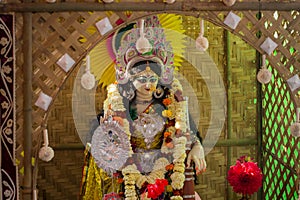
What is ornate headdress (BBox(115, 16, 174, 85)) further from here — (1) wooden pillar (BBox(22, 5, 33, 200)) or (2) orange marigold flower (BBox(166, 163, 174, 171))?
(1) wooden pillar (BBox(22, 5, 33, 200))

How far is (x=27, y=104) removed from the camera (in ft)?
18.1

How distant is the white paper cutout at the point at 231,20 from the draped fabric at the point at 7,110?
1820 millimetres

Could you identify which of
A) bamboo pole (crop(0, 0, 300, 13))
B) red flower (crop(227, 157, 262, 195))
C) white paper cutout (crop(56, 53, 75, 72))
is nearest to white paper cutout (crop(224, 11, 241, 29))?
bamboo pole (crop(0, 0, 300, 13))

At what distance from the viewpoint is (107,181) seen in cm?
671

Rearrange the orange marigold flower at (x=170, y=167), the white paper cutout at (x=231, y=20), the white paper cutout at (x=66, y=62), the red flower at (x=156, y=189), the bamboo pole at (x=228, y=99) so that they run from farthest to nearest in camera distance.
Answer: the bamboo pole at (x=228, y=99) < the orange marigold flower at (x=170, y=167) < the red flower at (x=156, y=189) < the white paper cutout at (x=231, y=20) < the white paper cutout at (x=66, y=62)

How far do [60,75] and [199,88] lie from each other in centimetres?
293

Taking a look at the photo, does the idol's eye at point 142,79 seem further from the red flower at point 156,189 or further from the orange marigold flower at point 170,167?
the red flower at point 156,189

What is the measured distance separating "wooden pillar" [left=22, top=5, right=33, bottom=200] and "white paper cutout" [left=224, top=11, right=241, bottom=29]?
1675 millimetres

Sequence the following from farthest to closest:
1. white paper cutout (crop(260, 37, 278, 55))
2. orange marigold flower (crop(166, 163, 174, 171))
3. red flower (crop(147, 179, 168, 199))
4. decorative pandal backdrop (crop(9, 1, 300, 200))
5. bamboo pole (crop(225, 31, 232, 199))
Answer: bamboo pole (crop(225, 31, 232, 199)), decorative pandal backdrop (crop(9, 1, 300, 200)), orange marigold flower (crop(166, 163, 174, 171)), red flower (crop(147, 179, 168, 199)), white paper cutout (crop(260, 37, 278, 55))

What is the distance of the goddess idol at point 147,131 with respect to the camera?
257 inches

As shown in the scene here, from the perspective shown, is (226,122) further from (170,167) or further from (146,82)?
(146,82)

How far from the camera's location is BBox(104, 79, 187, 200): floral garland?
21.4 feet

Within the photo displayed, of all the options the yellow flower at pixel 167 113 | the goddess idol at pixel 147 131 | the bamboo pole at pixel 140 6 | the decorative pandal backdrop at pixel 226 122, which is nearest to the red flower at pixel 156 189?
the goddess idol at pixel 147 131

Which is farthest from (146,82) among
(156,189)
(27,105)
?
(27,105)
